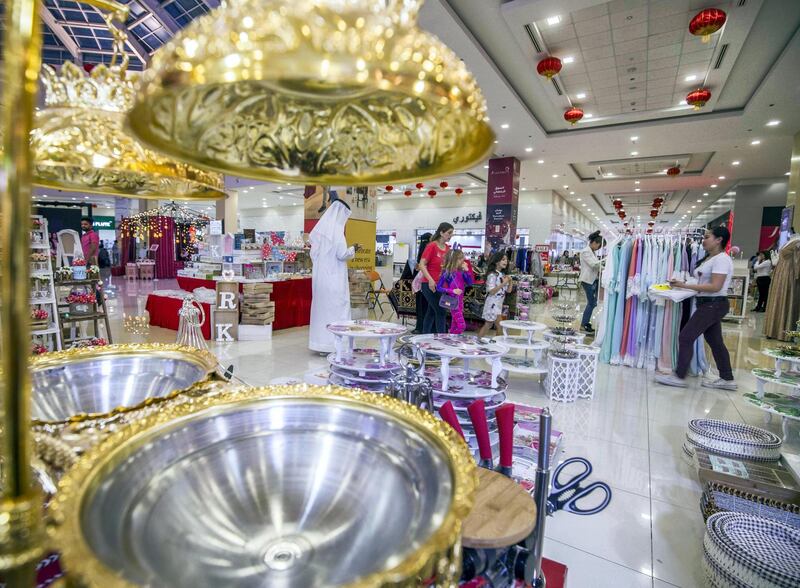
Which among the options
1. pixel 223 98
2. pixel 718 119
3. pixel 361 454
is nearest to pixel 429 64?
pixel 223 98

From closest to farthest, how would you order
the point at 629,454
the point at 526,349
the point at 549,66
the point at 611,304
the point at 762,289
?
the point at 629,454
the point at 526,349
the point at 611,304
the point at 549,66
the point at 762,289

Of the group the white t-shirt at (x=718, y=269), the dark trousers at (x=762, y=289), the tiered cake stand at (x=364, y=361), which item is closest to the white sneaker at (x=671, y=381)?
the white t-shirt at (x=718, y=269)

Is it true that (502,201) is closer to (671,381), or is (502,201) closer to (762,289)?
(762,289)

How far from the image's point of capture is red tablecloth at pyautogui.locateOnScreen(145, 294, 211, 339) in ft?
20.2

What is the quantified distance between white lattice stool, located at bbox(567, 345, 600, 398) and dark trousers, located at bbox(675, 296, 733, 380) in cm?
123

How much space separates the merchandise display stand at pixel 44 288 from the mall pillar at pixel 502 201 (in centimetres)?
985

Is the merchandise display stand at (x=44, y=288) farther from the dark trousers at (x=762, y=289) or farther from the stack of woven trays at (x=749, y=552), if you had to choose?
the dark trousers at (x=762, y=289)

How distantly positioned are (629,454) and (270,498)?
289 centimetres

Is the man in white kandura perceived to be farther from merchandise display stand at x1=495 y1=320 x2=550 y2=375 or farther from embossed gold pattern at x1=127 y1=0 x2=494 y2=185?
embossed gold pattern at x1=127 y1=0 x2=494 y2=185

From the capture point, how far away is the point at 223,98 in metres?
0.66

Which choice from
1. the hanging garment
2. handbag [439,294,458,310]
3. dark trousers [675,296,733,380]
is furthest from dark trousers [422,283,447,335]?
the hanging garment

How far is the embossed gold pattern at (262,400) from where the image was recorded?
1.49 ft

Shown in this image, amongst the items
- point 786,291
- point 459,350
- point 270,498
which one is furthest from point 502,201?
point 270,498

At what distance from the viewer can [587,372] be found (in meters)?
4.06
